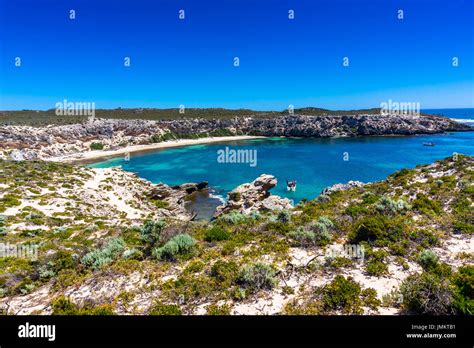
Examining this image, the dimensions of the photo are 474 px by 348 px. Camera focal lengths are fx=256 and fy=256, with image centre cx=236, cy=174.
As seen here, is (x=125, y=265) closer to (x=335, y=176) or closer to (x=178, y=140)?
(x=335, y=176)

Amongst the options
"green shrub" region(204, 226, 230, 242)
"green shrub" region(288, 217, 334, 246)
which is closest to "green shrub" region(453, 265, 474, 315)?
"green shrub" region(288, 217, 334, 246)

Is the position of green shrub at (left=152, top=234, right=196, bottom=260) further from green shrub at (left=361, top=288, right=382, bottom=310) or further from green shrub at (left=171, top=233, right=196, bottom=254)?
green shrub at (left=361, top=288, right=382, bottom=310)

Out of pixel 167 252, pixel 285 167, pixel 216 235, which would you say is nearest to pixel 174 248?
pixel 167 252

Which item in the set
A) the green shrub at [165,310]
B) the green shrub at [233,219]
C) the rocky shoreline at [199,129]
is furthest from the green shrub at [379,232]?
the rocky shoreline at [199,129]

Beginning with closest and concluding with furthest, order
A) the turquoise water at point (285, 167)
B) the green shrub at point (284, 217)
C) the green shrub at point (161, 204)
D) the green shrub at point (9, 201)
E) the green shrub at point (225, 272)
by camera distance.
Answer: the green shrub at point (225, 272)
the green shrub at point (284, 217)
the green shrub at point (9, 201)
the green shrub at point (161, 204)
the turquoise water at point (285, 167)

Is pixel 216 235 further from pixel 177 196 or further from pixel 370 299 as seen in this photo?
pixel 177 196

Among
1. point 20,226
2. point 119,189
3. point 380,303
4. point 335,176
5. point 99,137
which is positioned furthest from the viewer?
point 99,137

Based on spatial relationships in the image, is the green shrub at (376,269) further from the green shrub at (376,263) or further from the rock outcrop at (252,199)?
the rock outcrop at (252,199)
